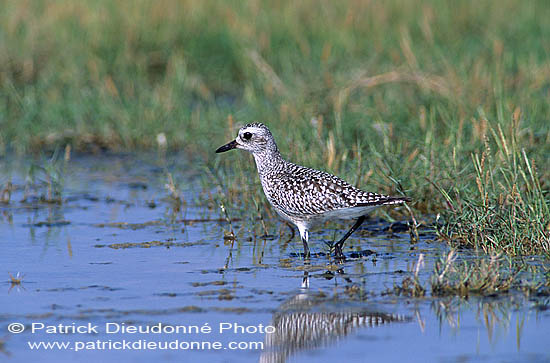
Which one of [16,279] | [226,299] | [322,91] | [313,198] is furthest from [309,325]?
[322,91]

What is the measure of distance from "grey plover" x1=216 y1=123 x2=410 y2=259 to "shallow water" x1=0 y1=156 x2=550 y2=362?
0.32m

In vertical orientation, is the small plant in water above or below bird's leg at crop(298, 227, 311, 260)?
below

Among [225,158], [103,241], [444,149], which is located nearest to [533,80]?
[444,149]

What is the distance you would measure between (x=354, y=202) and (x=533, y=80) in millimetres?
5106

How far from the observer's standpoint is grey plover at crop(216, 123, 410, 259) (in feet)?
26.3

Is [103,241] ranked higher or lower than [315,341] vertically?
higher

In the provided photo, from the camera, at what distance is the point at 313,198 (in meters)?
8.20

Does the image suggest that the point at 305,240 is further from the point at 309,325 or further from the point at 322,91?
the point at 322,91

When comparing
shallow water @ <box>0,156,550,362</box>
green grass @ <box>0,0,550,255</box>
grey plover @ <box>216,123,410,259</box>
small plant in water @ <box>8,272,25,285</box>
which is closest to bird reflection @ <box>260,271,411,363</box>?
shallow water @ <box>0,156,550,362</box>

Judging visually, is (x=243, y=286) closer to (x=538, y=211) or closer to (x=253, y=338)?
(x=253, y=338)

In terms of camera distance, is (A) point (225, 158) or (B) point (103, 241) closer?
(B) point (103, 241)

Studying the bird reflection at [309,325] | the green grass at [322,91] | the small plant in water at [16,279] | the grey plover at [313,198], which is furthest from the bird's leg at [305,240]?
the small plant in water at [16,279]

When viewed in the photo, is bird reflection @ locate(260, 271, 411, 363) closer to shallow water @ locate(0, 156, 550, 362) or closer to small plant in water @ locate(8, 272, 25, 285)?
shallow water @ locate(0, 156, 550, 362)

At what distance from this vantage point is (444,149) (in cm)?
967
